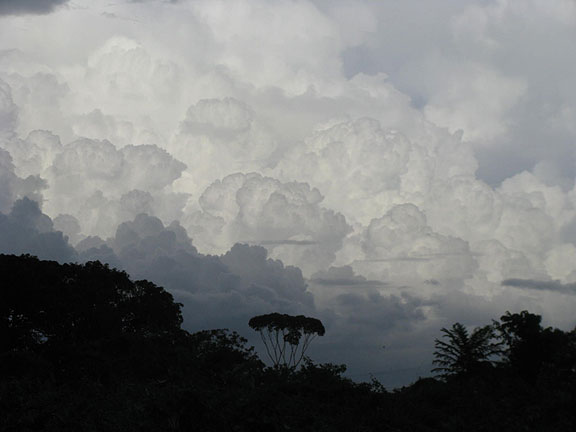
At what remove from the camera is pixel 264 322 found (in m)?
101

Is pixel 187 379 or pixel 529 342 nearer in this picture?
pixel 187 379

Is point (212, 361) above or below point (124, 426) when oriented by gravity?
above

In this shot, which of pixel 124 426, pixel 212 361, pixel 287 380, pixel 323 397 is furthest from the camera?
pixel 212 361

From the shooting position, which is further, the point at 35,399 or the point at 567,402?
the point at 35,399

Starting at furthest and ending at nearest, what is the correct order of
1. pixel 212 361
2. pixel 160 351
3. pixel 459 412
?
pixel 212 361, pixel 160 351, pixel 459 412

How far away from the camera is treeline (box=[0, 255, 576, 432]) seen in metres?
28.0

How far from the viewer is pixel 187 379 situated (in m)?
40.8

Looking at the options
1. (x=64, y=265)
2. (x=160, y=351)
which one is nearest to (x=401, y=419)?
(x=160, y=351)

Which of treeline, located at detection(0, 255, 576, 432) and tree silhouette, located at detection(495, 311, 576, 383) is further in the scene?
tree silhouette, located at detection(495, 311, 576, 383)

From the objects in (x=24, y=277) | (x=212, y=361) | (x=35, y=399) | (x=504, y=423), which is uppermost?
(x=24, y=277)

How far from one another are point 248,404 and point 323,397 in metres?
7.15

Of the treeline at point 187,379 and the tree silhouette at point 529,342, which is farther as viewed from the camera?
the tree silhouette at point 529,342

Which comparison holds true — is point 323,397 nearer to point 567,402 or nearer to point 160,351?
point 567,402

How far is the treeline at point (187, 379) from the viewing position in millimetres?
28000
